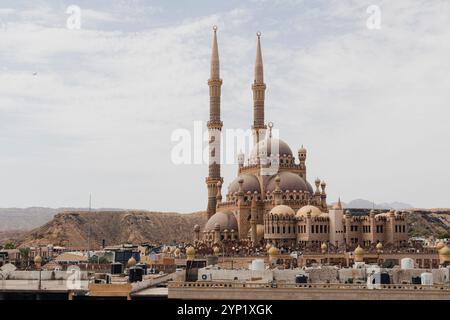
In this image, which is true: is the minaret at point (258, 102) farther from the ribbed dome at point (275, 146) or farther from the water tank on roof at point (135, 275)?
the water tank on roof at point (135, 275)

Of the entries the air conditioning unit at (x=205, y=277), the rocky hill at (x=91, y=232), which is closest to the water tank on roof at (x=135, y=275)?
the air conditioning unit at (x=205, y=277)

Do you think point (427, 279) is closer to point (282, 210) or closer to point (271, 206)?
point (282, 210)

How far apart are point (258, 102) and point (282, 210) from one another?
23468mm

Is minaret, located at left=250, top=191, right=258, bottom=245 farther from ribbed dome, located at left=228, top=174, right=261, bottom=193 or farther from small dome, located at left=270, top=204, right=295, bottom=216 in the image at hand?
small dome, located at left=270, top=204, right=295, bottom=216

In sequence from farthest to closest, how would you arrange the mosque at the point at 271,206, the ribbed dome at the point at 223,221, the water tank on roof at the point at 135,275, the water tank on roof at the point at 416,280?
the ribbed dome at the point at 223,221
the mosque at the point at 271,206
the water tank on roof at the point at 135,275
the water tank on roof at the point at 416,280

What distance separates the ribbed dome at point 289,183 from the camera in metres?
102

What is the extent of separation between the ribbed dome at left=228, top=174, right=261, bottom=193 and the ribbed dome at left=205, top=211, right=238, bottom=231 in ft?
13.2

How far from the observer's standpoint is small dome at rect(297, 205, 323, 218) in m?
93.6

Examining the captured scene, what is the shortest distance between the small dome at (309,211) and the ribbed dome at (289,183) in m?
6.73

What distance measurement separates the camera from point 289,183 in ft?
337

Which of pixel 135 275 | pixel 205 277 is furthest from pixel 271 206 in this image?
pixel 205 277

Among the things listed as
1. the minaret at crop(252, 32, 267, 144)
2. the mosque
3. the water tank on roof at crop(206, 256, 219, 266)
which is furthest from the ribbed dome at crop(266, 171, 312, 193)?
the water tank on roof at crop(206, 256, 219, 266)
